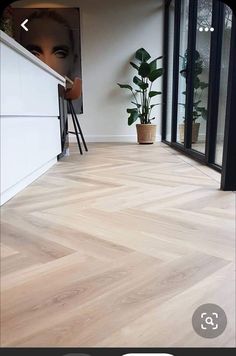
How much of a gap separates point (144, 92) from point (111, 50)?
0.84 meters

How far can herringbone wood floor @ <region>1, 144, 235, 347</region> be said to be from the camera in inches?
24.9

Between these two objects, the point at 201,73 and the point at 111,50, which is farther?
the point at 111,50

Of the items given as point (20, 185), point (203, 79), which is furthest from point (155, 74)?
point (20, 185)

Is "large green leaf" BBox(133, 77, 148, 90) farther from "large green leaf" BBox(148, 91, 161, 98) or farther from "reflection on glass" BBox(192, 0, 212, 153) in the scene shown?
"reflection on glass" BBox(192, 0, 212, 153)

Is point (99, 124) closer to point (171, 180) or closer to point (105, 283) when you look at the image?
point (171, 180)

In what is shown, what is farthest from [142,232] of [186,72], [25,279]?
[186,72]

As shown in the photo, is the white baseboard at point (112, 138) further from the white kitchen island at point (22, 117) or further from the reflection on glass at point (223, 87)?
the reflection on glass at point (223, 87)

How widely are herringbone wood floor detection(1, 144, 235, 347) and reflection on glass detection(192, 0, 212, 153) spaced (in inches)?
58.2

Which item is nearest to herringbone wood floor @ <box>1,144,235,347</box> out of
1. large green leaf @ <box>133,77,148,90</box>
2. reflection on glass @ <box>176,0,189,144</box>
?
reflection on glass @ <box>176,0,189,144</box>

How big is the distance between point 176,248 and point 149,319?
0.39m

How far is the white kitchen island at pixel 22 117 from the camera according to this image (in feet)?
5.02

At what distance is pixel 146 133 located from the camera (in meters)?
4.83

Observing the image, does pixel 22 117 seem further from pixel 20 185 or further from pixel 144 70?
pixel 144 70

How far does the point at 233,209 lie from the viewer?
1.45 metres
